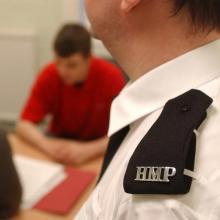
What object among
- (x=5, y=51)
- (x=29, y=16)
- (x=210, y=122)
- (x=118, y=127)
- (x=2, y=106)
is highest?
(x=210, y=122)

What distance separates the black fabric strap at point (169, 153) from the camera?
518 mm

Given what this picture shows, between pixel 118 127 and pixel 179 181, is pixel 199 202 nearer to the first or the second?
pixel 179 181

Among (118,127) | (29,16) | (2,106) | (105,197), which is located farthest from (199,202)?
(2,106)

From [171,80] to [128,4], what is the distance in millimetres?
134

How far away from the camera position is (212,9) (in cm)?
67

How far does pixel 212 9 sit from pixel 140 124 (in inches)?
8.4

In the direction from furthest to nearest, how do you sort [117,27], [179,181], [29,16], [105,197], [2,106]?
[2,106] < [29,16] < [117,27] < [105,197] < [179,181]

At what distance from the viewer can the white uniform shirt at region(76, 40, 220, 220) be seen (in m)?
0.52

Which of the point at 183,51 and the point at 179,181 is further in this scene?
the point at 183,51

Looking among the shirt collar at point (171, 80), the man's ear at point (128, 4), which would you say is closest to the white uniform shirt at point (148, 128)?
the shirt collar at point (171, 80)

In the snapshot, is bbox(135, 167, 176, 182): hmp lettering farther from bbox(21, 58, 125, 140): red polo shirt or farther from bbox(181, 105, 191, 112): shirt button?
bbox(21, 58, 125, 140): red polo shirt

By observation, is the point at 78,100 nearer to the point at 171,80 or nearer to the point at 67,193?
the point at 67,193

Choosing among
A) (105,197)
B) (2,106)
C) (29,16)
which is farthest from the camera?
(2,106)

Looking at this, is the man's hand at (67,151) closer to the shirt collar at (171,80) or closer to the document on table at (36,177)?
the document on table at (36,177)
